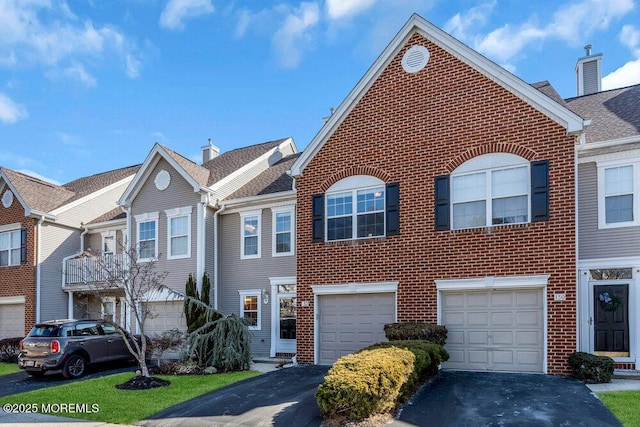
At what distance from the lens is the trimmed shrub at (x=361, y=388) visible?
745 cm

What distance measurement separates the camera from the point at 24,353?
45.4ft

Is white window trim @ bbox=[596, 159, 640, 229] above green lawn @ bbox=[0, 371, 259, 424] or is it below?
above

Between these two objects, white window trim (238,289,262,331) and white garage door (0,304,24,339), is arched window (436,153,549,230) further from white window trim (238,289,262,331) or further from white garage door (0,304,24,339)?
white garage door (0,304,24,339)

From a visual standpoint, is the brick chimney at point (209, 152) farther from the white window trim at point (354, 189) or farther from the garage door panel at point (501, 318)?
the garage door panel at point (501, 318)

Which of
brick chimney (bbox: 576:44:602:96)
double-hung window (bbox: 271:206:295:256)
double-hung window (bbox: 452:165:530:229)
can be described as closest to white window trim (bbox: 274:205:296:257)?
double-hung window (bbox: 271:206:295:256)

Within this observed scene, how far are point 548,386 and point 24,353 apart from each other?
13878 mm

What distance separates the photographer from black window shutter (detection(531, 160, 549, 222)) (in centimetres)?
1143

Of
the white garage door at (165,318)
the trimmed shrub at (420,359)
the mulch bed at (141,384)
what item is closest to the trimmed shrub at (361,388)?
the trimmed shrub at (420,359)

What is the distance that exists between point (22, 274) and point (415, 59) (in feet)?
59.7

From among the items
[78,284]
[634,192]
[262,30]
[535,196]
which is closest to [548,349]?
[535,196]

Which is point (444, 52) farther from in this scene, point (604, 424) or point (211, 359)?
point (211, 359)

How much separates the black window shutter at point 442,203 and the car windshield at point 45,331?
37.2 feet

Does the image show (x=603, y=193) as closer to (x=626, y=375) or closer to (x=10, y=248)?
(x=626, y=375)

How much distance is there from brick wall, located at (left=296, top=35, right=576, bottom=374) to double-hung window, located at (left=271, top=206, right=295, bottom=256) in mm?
1656
